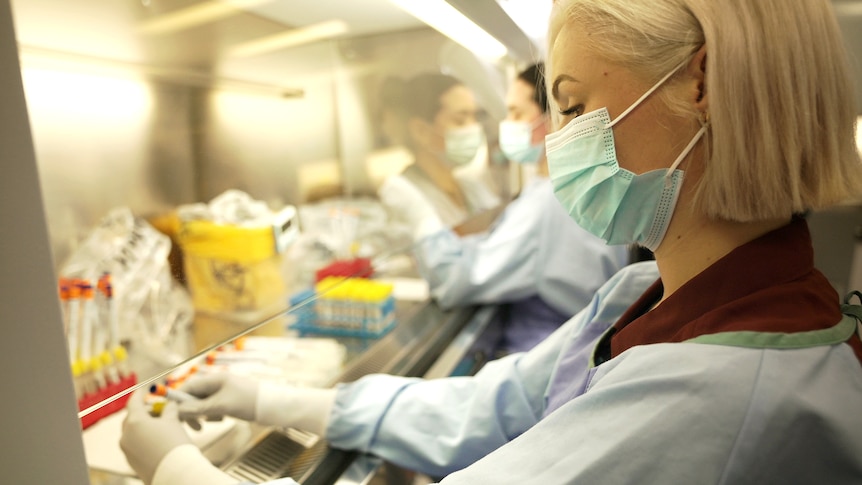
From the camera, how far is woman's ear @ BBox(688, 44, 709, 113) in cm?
73

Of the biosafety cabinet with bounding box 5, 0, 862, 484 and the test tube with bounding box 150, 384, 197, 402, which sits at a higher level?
the biosafety cabinet with bounding box 5, 0, 862, 484

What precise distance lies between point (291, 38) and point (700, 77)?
1451 millimetres

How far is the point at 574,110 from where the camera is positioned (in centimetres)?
87

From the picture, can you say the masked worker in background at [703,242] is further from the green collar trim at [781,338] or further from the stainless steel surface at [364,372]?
the stainless steel surface at [364,372]

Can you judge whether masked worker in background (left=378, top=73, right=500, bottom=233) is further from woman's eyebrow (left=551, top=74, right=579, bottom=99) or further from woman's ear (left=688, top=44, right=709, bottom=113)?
woman's ear (left=688, top=44, right=709, bottom=113)

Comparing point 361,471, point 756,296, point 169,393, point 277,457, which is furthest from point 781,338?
point 169,393

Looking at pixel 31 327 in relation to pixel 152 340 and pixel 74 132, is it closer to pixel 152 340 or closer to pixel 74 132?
pixel 152 340

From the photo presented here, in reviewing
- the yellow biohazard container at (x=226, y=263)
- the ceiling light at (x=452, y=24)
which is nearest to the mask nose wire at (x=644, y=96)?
the ceiling light at (x=452, y=24)

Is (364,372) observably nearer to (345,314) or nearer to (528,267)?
(345,314)

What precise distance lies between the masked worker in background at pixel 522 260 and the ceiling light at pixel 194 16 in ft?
3.32

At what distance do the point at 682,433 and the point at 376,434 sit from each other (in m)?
0.71

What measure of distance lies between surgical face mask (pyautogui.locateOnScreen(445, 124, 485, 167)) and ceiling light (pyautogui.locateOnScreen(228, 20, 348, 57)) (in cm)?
68

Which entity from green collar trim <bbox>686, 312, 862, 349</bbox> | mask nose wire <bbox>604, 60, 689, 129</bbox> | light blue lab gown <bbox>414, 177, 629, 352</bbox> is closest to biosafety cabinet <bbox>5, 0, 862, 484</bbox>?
light blue lab gown <bbox>414, 177, 629, 352</bbox>

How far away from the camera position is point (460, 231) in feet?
8.59
